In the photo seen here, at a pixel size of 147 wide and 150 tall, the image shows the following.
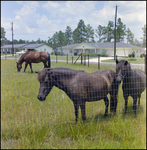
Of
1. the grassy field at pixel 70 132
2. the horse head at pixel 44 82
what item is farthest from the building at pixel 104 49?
the horse head at pixel 44 82

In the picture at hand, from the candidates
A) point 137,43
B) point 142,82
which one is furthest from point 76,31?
point 142,82

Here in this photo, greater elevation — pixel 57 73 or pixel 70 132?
pixel 57 73

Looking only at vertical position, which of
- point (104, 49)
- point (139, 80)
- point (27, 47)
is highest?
point (27, 47)

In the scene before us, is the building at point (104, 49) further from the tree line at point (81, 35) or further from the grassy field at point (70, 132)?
the grassy field at point (70, 132)

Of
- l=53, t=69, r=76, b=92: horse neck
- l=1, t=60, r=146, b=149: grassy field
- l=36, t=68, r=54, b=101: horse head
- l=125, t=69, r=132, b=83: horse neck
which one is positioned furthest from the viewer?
l=125, t=69, r=132, b=83: horse neck

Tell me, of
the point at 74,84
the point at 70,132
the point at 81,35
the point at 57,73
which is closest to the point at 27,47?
the point at 81,35

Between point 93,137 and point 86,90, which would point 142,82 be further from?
point 93,137

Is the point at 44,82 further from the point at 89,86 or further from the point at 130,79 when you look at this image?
the point at 130,79

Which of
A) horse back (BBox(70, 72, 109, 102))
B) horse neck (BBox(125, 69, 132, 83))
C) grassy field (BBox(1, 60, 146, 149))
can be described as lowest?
grassy field (BBox(1, 60, 146, 149))

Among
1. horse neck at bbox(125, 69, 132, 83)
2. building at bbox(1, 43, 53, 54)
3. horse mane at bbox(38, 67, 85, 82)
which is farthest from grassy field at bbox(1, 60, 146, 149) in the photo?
building at bbox(1, 43, 53, 54)

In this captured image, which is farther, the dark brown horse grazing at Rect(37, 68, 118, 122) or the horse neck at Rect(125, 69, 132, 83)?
the horse neck at Rect(125, 69, 132, 83)

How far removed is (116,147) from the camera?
320 centimetres

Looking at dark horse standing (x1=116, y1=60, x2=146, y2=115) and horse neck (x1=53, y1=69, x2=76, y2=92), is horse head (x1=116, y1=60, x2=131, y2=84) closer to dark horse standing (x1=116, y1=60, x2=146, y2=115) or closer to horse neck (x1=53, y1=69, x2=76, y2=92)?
dark horse standing (x1=116, y1=60, x2=146, y2=115)

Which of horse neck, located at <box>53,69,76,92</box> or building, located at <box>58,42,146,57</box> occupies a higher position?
building, located at <box>58,42,146,57</box>
